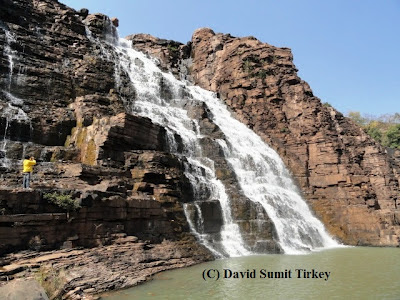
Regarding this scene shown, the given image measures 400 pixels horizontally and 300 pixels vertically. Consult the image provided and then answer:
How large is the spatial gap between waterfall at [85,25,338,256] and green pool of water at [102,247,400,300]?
11.1ft

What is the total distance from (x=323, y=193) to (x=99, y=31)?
100.0ft

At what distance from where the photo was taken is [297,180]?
31.4m

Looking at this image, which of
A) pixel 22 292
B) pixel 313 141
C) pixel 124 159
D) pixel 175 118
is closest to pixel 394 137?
pixel 313 141

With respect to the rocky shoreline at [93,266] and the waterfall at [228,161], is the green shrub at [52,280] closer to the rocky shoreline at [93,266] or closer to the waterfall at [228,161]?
the rocky shoreline at [93,266]

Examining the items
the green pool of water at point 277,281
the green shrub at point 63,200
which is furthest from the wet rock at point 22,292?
the green shrub at point 63,200

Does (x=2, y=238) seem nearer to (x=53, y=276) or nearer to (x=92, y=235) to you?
(x=53, y=276)

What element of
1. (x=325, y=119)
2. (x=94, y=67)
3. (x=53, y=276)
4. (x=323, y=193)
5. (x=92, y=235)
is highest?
(x=94, y=67)

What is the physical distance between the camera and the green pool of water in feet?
36.7

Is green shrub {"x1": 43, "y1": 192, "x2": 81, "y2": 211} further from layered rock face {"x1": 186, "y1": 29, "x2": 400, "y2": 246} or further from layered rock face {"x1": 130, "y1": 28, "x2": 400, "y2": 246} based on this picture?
layered rock face {"x1": 186, "y1": 29, "x2": 400, "y2": 246}

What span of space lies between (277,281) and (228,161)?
45.3 feet

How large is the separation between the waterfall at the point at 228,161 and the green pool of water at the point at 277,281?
11.1 feet

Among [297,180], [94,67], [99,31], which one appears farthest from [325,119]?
[99,31]

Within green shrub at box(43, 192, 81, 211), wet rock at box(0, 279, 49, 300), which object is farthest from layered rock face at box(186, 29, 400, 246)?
wet rock at box(0, 279, 49, 300)

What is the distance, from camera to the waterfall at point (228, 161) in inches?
838
